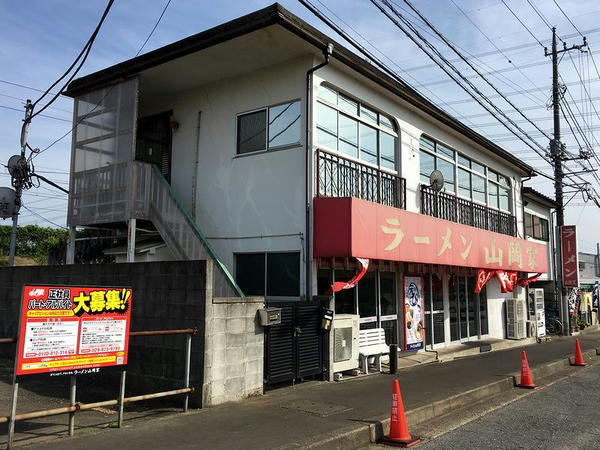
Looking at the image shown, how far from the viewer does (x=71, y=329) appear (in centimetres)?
532

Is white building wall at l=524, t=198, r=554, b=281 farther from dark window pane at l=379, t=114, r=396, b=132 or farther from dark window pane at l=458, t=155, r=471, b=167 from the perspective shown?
dark window pane at l=379, t=114, r=396, b=132

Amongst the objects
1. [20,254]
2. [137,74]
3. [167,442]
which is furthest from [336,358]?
[20,254]

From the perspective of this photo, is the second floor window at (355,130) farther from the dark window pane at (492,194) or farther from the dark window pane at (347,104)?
the dark window pane at (492,194)

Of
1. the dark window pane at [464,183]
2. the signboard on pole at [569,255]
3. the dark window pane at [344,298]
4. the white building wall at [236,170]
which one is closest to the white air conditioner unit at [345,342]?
the dark window pane at [344,298]

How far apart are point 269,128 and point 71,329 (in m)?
6.43

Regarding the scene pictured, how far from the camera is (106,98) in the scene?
11617 mm

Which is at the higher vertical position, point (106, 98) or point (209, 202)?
point (106, 98)

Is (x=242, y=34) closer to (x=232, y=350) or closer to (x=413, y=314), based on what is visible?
(x=232, y=350)

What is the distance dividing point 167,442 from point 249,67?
7.95 metres

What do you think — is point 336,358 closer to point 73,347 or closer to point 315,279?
point 315,279

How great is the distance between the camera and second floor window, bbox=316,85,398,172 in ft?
33.9

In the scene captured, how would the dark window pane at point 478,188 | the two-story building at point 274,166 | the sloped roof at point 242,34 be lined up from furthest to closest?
the dark window pane at point 478,188 < the two-story building at point 274,166 < the sloped roof at point 242,34

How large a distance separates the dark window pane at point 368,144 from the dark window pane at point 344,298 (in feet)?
9.25

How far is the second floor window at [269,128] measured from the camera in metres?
10.1
